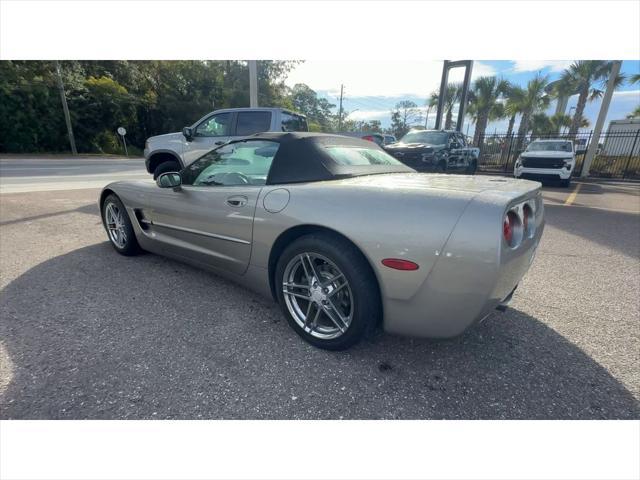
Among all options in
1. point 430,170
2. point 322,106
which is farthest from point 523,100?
point 322,106

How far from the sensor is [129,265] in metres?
3.40

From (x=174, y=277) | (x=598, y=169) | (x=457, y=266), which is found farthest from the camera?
(x=598, y=169)

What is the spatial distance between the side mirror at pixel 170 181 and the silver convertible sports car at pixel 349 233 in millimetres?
12

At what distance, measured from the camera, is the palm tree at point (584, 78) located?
21.4 meters

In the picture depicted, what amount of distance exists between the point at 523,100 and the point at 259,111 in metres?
29.1

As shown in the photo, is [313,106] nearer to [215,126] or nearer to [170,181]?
[215,126]

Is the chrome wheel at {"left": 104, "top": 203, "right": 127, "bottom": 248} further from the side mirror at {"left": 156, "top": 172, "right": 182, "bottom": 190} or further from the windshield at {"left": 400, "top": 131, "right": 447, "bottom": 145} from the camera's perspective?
the windshield at {"left": 400, "top": 131, "right": 447, "bottom": 145}

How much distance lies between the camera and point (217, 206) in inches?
97.7

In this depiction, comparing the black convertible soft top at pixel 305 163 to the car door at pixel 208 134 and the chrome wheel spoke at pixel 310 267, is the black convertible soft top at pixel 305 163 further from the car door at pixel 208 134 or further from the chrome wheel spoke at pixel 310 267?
the car door at pixel 208 134

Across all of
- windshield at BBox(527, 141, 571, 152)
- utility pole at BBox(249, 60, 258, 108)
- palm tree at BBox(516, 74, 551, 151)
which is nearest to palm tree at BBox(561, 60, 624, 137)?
palm tree at BBox(516, 74, 551, 151)

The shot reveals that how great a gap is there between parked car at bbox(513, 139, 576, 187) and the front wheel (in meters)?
11.8

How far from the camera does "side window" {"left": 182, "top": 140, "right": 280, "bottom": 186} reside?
2.46 m

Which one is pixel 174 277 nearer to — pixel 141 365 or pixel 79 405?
Answer: pixel 141 365

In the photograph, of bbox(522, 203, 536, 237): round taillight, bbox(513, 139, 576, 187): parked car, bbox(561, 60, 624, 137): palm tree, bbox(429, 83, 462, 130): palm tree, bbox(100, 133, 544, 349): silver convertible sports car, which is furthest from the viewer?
bbox(429, 83, 462, 130): palm tree
